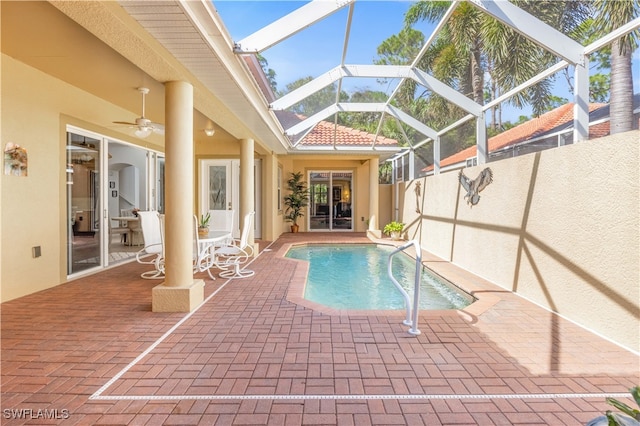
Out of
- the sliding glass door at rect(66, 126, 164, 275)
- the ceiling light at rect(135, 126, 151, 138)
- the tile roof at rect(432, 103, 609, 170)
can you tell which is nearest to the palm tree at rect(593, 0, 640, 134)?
the tile roof at rect(432, 103, 609, 170)

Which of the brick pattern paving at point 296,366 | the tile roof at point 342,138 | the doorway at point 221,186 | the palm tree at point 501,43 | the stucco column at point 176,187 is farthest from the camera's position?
the doorway at point 221,186

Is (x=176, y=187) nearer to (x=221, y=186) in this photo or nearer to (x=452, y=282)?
(x=452, y=282)

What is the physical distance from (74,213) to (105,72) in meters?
2.61

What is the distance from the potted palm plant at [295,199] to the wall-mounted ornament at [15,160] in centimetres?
859

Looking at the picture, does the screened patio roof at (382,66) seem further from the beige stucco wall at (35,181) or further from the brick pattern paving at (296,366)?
the beige stucco wall at (35,181)

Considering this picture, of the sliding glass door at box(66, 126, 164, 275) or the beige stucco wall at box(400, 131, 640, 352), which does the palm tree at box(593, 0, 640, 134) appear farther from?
the sliding glass door at box(66, 126, 164, 275)

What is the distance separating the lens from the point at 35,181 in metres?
4.82

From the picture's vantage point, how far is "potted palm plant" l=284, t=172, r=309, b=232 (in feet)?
41.8

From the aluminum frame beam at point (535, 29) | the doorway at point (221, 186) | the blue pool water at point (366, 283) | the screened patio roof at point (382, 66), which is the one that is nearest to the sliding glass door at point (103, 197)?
the doorway at point (221, 186)

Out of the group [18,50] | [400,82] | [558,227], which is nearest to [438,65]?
[400,82]

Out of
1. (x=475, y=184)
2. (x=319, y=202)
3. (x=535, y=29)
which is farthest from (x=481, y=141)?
(x=319, y=202)

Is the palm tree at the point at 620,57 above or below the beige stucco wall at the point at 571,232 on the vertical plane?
above

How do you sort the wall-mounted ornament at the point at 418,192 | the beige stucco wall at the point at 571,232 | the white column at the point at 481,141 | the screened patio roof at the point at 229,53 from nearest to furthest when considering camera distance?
the screened patio roof at the point at 229,53
the beige stucco wall at the point at 571,232
the white column at the point at 481,141
the wall-mounted ornament at the point at 418,192

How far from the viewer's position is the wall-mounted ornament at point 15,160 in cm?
439
